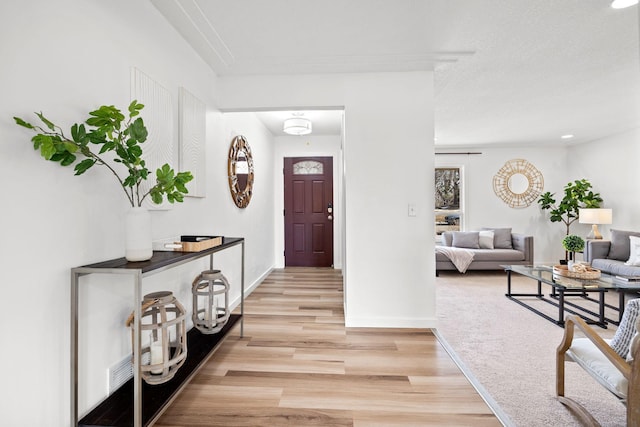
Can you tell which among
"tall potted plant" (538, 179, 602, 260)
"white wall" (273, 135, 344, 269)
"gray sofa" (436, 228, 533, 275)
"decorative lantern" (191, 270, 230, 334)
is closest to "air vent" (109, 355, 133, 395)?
"decorative lantern" (191, 270, 230, 334)

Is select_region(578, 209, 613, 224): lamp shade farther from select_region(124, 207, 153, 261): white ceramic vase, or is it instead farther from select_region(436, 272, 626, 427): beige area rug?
select_region(124, 207, 153, 261): white ceramic vase

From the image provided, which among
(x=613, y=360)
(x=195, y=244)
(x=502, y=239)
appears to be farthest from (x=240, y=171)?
(x=502, y=239)

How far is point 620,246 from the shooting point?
4285mm

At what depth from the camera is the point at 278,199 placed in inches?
215

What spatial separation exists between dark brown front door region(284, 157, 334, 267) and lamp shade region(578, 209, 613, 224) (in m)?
4.28

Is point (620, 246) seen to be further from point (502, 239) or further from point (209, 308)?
point (209, 308)

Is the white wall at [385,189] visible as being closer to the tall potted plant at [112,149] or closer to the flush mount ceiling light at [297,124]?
the flush mount ceiling light at [297,124]

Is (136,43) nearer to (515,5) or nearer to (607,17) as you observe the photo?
(515,5)

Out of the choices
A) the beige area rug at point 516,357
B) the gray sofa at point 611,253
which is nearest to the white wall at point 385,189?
the beige area rug at point 516,357

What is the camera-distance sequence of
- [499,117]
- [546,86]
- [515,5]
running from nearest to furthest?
[515,5] < [546,86] < [499,117]

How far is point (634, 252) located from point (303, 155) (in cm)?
490

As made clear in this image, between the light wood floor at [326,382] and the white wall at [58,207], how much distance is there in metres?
0.60

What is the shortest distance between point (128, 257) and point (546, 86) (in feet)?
13.0

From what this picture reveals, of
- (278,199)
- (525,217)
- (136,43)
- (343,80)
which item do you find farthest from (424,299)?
(525,217)
